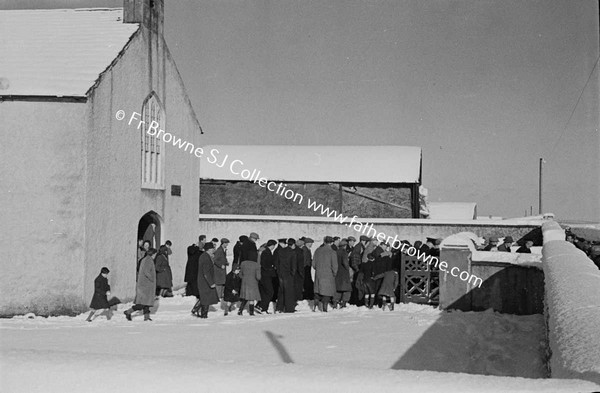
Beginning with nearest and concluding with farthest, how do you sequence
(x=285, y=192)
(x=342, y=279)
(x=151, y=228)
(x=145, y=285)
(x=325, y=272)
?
(x=145, y=285) < (x=325, y=272) < (x=342, y=279) < (x=151, y=228) < (x=285, y=192)

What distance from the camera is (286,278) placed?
13.1 m

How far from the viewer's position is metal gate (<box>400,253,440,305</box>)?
13.1 metres

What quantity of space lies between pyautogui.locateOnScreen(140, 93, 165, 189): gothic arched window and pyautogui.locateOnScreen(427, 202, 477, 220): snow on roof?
45.8m

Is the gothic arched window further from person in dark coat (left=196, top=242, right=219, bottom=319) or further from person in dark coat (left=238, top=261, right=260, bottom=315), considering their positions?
person in dark coat (left=238, top=261, right=260, bottom=315)

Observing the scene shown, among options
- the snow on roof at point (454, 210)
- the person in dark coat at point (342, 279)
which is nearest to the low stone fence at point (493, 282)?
the person in dark coat at point (342, 279)

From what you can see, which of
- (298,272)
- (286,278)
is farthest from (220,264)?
(298,272)

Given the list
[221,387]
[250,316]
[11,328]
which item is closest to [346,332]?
[250,316]

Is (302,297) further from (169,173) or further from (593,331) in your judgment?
(593,331)

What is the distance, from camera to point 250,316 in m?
12.7

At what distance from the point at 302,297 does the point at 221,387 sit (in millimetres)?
11903

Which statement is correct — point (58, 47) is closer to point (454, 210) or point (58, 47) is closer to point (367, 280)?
point (367, 280)

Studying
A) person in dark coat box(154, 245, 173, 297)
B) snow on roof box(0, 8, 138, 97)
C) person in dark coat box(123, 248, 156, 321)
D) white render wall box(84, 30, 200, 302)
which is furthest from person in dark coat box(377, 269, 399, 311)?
snow on roof box(0, 8, 138, 97)

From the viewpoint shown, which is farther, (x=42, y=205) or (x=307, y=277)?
(x=307, y=277)

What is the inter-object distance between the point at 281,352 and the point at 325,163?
87.6 feet
